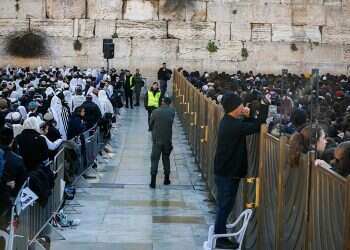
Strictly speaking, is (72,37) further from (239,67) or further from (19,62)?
(239,67)

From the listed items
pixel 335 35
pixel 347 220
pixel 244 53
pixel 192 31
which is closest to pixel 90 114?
pixel 347 220

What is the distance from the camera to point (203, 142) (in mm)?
16656

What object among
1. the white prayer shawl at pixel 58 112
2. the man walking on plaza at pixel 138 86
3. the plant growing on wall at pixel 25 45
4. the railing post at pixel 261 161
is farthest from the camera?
the plant growing on wall at pixel 25 45

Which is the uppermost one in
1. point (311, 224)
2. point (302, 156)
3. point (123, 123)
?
point (302, 156)

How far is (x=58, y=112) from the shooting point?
18438 millimetres

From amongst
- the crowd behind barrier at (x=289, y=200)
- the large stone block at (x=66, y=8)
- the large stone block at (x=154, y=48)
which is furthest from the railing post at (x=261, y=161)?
the large stone block at (x=66, y=8)

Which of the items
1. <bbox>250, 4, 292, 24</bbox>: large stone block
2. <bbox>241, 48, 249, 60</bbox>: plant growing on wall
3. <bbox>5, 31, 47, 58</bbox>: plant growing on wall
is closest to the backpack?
<bbox>5, 31, 47, 58</bbox>: plant growing on wall

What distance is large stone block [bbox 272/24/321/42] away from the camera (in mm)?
41281

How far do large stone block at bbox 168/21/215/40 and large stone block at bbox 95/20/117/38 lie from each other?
288 centimetres

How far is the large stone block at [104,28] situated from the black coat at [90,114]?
69.3 ft

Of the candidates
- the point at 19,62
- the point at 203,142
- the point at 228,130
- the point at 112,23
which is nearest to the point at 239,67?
the point at 112,23

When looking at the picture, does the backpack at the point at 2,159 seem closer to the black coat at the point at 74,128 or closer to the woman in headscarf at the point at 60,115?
the black coat at the point at 74,128

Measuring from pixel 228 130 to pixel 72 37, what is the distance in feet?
104

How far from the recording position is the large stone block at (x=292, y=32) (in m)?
41.3
